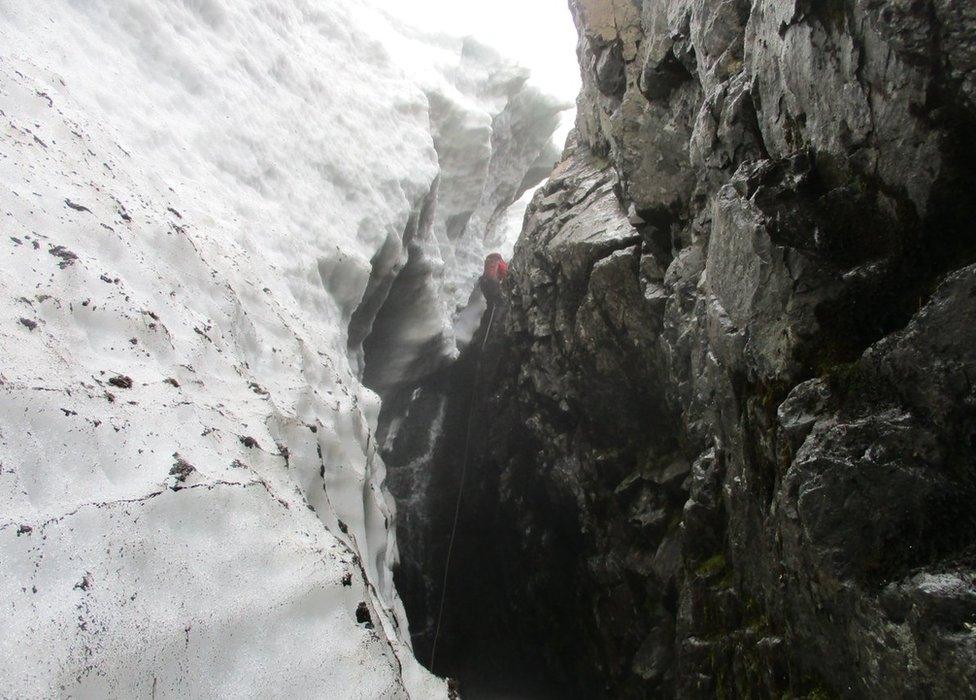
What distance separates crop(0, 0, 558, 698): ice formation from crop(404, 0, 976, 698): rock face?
312cm

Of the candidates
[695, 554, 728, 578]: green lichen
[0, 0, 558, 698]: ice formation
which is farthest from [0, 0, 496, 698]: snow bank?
[695, 554, 728, 578]: green lichen

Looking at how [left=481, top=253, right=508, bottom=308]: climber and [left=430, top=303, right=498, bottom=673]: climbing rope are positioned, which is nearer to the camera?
[left=430, top=303, right=498, bottom=673]: climbing rope

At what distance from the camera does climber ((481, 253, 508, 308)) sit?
1677 cm

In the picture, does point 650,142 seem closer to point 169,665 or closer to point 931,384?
point 931,384

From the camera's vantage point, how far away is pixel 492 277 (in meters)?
17.3

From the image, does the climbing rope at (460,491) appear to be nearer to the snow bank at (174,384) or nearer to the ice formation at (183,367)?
the ice formation at (183,367)

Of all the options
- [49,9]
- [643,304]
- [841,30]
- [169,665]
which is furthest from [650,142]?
[169,665]

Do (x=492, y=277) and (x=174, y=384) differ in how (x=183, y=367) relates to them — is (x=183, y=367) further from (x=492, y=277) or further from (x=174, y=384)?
(x=492, y=277)

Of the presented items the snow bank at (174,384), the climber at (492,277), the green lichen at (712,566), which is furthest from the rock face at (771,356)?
the climber at (492,277)

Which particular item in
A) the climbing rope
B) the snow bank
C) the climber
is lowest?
the climbing rope

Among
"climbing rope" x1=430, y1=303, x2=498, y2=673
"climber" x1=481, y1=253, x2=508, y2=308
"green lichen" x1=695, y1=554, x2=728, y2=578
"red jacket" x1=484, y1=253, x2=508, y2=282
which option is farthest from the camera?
"red jacket" x1=484, y1=253, x2=508, y2=282

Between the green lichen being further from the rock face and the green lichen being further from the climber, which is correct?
the climber

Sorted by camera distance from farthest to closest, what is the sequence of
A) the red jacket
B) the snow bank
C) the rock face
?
the red jacket, the rock face, the snow bank

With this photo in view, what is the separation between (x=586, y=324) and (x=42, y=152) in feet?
25.4
